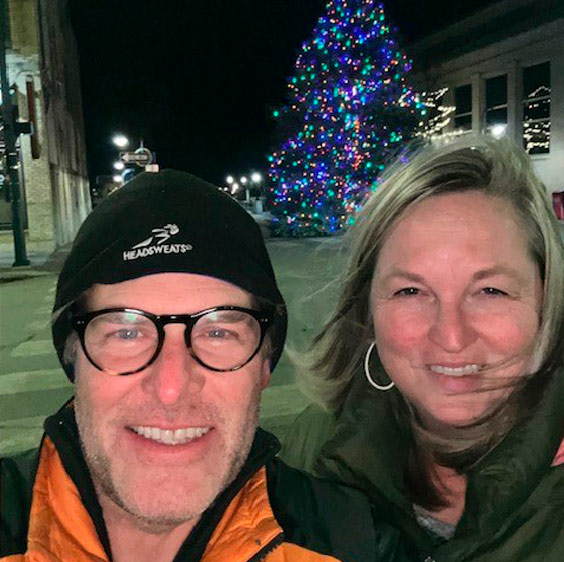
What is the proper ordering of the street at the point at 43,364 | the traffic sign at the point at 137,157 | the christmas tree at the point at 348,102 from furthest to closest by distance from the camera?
the christmas tree at the point at 348,102
the traffic sign at the point at 137,157
the street at the point at 43,364

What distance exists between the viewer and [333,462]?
7.53 ft

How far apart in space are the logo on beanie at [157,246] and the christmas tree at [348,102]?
20758 mm

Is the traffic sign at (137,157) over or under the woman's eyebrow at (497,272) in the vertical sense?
over

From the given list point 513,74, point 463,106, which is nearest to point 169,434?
point 513,74

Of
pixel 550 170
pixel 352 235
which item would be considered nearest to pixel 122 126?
pixel 550 170

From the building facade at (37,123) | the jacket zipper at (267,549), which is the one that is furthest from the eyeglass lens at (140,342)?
the building facade at (37,123)

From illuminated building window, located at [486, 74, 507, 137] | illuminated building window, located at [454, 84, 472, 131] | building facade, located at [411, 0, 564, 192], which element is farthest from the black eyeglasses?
illuminated building window, located at [454, 84, 472, 131]

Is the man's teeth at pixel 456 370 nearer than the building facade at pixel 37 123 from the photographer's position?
Yes

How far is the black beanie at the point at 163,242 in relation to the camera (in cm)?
194

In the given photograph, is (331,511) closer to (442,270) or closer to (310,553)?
(310,553)

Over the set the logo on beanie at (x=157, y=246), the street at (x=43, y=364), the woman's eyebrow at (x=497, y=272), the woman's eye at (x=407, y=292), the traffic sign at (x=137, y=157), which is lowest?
the street at (x=43, y=364)

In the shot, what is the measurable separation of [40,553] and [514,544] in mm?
1261

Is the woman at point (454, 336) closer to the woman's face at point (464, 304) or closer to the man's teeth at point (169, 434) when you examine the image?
the woman's face at point (464, 304)

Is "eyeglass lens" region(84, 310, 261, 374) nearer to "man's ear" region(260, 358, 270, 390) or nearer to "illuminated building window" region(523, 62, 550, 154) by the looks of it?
"man's ear" region(260, 358, 270, 390)
